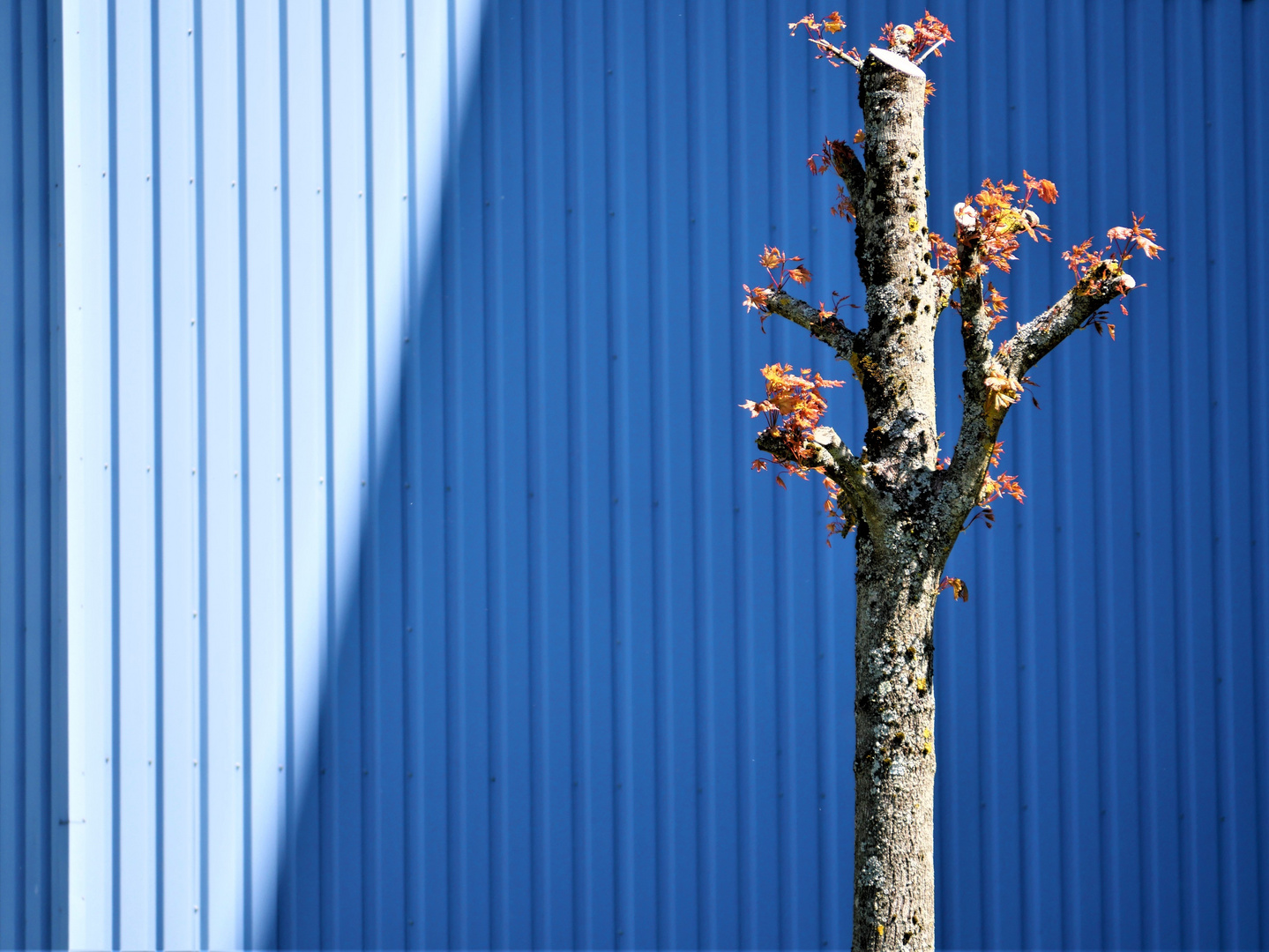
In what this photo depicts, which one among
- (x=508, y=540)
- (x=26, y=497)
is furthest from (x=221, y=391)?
(x=508, y=540)

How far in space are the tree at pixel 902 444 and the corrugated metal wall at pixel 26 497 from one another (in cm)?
298

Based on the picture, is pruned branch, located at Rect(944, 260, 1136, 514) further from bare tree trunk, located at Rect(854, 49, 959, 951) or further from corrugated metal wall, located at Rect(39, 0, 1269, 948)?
corrugated metal wall, located at Rect(39, 0, 1269, 948)

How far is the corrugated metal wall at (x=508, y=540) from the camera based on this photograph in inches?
141

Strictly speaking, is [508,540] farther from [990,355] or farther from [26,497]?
[990,355]

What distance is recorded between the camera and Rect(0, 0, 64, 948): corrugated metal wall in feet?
11.9

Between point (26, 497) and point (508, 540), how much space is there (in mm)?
1766

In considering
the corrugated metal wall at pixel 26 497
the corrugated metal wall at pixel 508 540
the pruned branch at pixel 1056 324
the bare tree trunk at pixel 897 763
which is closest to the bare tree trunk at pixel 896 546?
the bare tree trunk at pixel 897 763

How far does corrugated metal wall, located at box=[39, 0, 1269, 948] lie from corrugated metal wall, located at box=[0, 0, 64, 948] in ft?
0.34

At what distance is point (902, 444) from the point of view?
1.99 metres

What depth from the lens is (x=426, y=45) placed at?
369cm

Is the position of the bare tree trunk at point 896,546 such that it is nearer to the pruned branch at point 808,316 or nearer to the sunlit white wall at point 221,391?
the pruned branch at point 808,316

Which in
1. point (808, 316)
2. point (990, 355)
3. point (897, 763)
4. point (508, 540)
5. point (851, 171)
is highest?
point (851, 171)

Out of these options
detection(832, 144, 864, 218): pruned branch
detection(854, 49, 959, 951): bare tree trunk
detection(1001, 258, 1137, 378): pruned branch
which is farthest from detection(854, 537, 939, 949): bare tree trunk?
detection(832, 144, 864, 218): pruned branch

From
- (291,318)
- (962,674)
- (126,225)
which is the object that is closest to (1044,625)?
(962,674)
